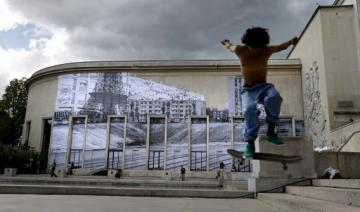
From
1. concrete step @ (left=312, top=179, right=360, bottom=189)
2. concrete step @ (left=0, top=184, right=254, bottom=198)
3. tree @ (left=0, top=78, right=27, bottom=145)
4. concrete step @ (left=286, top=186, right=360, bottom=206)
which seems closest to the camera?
concrete step @ (left=286, top=186, right=360, bottom=206)

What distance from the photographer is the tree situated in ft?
Result: 167

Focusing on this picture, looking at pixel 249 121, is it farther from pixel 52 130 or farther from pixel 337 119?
pixel 52 130

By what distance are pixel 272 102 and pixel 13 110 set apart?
184 ft

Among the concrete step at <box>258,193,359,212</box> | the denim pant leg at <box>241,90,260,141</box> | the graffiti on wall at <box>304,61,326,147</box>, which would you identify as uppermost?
the graffiti on wall at <box>304,61,326,147</box>

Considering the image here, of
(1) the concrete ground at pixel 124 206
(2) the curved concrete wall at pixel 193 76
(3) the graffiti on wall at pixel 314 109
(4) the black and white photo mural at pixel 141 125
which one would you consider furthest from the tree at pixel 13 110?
(1) the concrete ground at pixel 124 206

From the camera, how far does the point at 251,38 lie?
16.9 feet

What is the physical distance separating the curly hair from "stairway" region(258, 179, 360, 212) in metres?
2.72

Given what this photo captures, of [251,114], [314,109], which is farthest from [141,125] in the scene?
[251,114]

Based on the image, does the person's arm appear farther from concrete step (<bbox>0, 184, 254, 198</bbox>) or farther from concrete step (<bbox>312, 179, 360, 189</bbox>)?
concrete step (<bbox>0, 184, 254, 198</bbox>)

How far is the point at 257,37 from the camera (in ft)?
16.8

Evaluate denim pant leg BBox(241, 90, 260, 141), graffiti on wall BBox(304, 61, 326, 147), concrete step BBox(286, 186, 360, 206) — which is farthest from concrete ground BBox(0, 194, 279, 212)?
graffiti on wall BBox(304, 61, 326, 147)

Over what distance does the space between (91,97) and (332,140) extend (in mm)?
28091

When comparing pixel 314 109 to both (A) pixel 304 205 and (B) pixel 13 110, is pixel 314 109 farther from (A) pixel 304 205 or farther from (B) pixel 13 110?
(B) pixel 13 110

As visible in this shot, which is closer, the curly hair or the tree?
the curly hair
